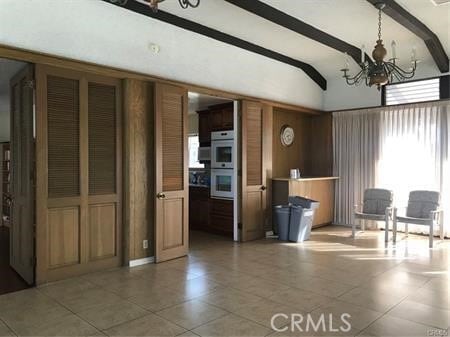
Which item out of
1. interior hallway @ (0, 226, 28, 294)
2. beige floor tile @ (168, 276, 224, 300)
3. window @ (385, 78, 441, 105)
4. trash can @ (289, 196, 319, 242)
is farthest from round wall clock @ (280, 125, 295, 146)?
interior hallway @ (0, 226, 28, 294)

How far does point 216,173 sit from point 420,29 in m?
3.75

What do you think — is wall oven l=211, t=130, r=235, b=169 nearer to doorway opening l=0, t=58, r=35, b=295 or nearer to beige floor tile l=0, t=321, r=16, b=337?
doorway opening l=0, t=58, r=35, b=295

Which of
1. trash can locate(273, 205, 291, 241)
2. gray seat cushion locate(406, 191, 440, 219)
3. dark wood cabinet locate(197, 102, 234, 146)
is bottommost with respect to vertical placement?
trash can locate(273, 205, 291, 241)

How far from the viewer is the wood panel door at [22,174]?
3666mm

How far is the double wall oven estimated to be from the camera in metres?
5.98

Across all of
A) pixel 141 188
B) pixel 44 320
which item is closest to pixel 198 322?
pixel 44 320

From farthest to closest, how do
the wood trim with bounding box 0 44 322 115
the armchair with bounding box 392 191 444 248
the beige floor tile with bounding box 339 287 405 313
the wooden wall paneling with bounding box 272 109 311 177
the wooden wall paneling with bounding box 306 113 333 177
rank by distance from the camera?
the wooden wall paneling with bounding box 306 113 333 177 < the wooden wall paneling with bounding box 272 109 311 177 < the armchair with bounding box 392 191 444 248 < the wood trim with bounding box 0 44 322 115 < the beige floor tile with bounding box 339 287 405 313

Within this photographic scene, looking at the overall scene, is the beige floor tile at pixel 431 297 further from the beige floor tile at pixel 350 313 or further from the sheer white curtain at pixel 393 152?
the sheer white curtain at pixel 393 152

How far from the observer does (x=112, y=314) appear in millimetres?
2971

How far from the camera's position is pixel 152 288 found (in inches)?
141

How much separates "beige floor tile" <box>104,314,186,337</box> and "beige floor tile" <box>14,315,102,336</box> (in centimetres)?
16

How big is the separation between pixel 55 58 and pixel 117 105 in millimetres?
843

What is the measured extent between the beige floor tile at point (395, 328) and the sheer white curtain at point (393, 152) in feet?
12.6

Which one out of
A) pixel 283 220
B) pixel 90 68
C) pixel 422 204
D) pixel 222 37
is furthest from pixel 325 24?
pixel 422 204
